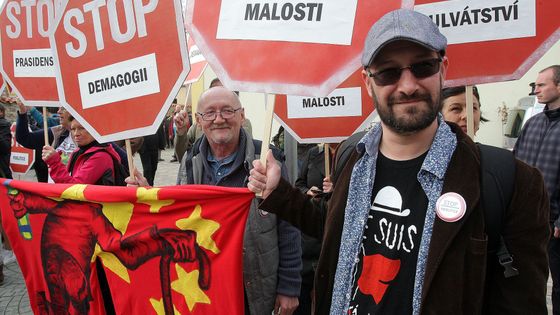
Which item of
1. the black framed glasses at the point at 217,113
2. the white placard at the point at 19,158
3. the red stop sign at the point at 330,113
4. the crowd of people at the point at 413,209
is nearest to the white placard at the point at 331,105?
the red stop sign at the point at 330,113

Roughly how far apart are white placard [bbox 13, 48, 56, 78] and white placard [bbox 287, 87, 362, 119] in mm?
1733

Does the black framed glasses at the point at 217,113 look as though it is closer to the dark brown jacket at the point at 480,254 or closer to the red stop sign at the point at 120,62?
the red stop sign at the point at 120,62

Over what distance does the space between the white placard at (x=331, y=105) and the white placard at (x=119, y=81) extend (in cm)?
112

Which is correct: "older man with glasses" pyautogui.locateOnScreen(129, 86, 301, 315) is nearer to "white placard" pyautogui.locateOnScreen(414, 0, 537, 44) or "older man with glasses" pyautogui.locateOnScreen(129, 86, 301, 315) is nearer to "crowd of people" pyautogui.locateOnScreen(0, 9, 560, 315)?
"crowd of people" pyautogui.locateOnScreen(0, 9, 560, 315)

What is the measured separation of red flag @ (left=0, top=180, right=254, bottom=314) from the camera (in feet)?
6.79

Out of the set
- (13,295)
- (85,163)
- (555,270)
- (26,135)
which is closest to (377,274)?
(85,163)

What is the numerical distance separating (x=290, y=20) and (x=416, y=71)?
26.7 inches

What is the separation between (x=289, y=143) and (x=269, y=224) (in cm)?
147

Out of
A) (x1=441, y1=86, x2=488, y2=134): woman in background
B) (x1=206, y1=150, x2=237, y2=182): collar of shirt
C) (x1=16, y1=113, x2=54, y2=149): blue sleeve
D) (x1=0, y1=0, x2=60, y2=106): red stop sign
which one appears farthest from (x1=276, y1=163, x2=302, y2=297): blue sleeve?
(x1=16, y1=113, x2=54, y2=149): blue sleeve

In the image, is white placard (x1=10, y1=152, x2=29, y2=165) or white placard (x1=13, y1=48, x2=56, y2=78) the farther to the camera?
white placard (x1=10, y1=152, x2=29, y2=165)

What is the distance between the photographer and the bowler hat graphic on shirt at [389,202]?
1.44 m

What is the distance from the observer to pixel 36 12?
323 centimetres

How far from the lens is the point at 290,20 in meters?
1.91

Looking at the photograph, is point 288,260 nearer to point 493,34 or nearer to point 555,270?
point 493,34
